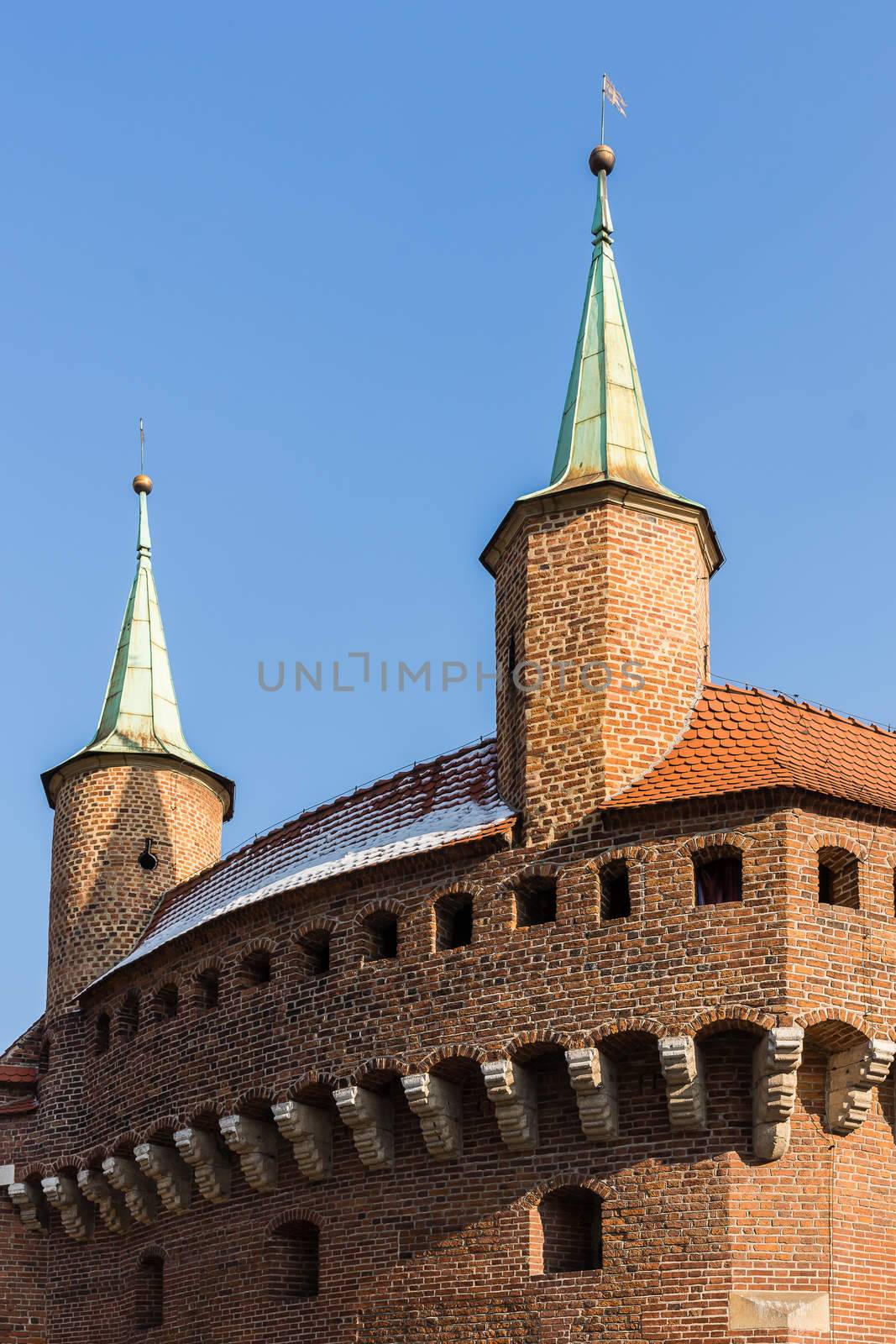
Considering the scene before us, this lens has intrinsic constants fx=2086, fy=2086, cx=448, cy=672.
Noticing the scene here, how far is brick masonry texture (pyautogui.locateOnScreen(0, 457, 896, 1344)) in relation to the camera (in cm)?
2025

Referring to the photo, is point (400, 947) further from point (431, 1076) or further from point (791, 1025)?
point (791, 1025)

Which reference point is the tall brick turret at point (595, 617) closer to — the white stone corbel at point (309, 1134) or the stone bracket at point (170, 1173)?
the white stone corbel at point (309, 1134)

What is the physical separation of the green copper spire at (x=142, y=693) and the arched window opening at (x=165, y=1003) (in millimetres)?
6154

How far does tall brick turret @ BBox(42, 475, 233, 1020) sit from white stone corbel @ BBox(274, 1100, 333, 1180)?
8.05 metres

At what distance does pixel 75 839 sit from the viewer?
3222cm

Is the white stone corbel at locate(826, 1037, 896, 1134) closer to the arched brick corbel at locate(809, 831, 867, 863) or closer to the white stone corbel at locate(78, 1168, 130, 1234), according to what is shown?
the arched brick corbel at locate(809, 831, 867, 863)

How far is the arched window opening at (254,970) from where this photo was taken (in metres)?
25.2

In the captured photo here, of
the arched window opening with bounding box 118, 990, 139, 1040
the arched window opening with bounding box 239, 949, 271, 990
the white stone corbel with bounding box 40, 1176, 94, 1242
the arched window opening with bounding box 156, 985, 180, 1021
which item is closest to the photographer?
the arched window opening with bounding box 239, 949, 271, 990

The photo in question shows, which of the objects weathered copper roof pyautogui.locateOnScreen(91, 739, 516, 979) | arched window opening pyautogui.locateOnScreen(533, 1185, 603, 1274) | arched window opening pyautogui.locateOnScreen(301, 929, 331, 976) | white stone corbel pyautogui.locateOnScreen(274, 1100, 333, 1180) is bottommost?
arched window opening pyautogui.locateOnScreen(533, 1185, 603, 1274)

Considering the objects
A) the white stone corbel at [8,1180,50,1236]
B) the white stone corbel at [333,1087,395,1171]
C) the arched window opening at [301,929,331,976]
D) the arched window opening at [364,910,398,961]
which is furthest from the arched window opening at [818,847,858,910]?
the white stone corbel at [8,1180,50,1236]

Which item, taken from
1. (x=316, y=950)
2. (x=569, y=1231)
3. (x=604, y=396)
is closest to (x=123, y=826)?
(x=316, y=950)

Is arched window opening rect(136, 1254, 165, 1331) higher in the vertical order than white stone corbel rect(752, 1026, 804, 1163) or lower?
lower

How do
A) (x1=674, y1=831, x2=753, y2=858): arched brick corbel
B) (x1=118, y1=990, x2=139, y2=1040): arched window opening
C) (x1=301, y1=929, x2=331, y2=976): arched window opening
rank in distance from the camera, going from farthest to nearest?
(x1=118, y1=990, x2=139, y2=1040): arched window opening < (x1=301, y1=929, x2=331, y2=976): arched window opening < (x1=674, y1=831, x2=753, y2=858): arched brick corbel

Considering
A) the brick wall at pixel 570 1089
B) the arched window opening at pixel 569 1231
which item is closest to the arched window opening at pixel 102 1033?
the brick wall at pixel 570 1089
